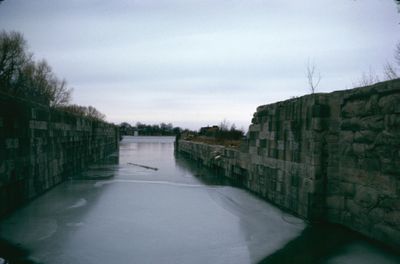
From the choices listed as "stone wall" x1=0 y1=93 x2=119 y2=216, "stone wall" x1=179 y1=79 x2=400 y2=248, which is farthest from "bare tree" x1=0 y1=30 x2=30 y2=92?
"stone wall" x1=179 y1=79 x2=400 y2=248

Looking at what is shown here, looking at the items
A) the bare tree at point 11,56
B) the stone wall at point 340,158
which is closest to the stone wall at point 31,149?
the stone wall at point 340,158

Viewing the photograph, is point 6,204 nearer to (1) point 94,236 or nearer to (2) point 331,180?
(1) point 94,236

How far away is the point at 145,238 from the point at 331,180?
10.1 ft

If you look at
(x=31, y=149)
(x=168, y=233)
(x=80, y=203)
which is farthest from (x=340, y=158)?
(x=31, y=149)

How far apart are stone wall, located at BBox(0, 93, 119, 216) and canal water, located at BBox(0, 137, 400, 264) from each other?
Answer: 0.39m

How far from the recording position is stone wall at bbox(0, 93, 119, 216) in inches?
233

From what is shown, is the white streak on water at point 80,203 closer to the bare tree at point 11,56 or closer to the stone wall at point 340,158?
the stone wall at point 340,158

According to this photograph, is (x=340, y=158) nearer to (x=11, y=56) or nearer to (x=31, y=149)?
(x=31, y=149)

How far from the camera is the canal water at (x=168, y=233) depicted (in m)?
4.21

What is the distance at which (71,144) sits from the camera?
11.6 meters

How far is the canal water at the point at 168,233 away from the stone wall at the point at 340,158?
320 millimetres

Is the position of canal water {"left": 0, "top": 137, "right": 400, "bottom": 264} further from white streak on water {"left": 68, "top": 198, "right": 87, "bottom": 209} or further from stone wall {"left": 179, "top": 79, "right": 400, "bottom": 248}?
stone wall {"left": 179, "top": 79, "right": 400, "bottom": 248}

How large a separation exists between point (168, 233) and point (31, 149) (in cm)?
388

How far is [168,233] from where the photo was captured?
203 inches
